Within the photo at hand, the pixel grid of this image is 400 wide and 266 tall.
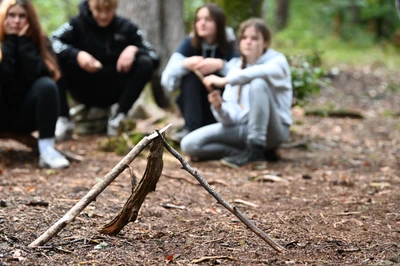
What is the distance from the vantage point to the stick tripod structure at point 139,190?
85.9 inches

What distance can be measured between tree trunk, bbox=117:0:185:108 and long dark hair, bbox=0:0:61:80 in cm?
230

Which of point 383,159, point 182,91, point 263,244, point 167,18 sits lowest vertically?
point 383,159

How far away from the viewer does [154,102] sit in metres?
6.53

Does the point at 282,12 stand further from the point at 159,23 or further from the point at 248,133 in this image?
the point at 248,133

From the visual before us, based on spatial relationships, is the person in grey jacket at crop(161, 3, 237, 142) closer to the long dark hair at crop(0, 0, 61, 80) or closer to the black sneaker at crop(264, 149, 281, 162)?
the black sneaker at crop(264, 149, 281, 162)

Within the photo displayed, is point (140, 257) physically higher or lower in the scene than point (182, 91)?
lower

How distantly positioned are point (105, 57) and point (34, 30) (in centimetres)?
126

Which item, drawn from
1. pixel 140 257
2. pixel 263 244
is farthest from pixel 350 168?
pixel 140 257

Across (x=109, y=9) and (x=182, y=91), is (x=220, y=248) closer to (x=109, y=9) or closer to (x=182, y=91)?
(x=182, y=91)

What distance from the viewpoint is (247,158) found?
15.2ft

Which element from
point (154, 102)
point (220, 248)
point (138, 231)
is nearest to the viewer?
point (220, 248)

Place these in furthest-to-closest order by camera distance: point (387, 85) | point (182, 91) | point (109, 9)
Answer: point (387, 85), point (109, 9), point (182, 91)

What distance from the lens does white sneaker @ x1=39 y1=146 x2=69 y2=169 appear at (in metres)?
4.29

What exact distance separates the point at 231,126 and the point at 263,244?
2.43 m
